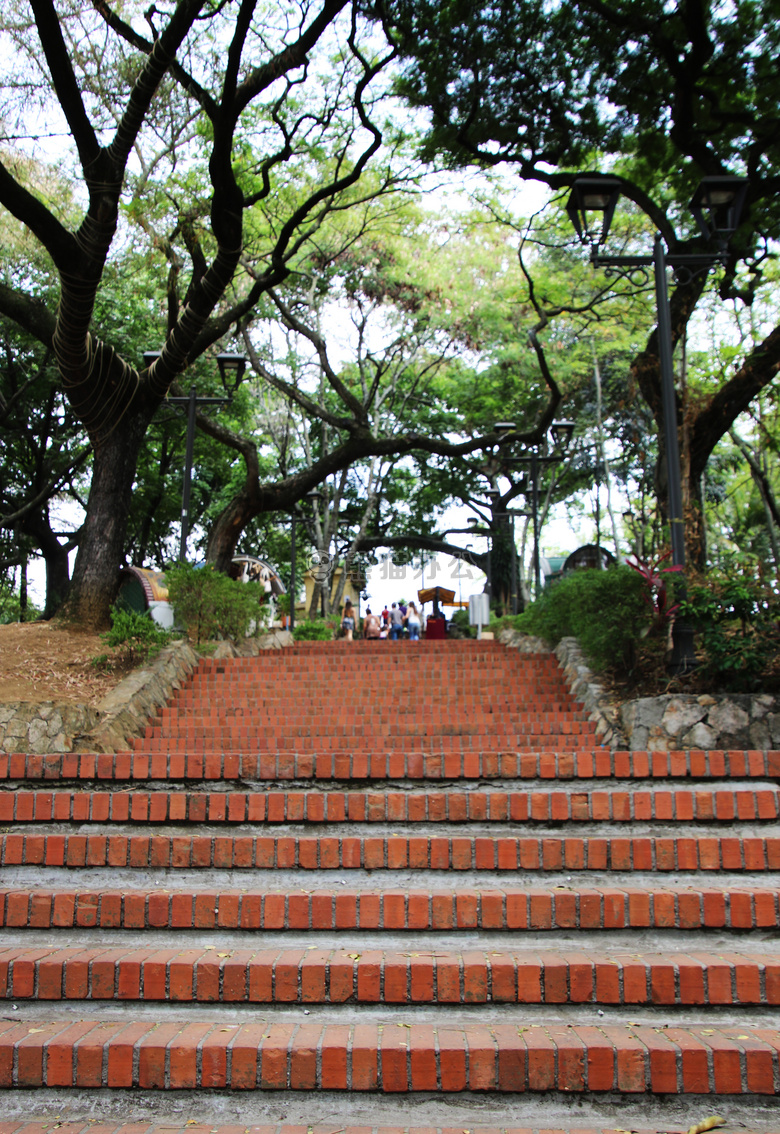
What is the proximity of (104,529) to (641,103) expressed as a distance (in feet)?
28.3

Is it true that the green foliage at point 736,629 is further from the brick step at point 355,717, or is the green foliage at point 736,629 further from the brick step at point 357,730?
the brick step at point 355,717

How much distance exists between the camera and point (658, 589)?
22.5 ft

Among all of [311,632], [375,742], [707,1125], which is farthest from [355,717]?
[311,632]

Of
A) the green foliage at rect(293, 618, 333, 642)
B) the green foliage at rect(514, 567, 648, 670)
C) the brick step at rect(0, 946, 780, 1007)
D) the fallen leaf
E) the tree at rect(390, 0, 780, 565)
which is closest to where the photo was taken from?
the fallen leaf

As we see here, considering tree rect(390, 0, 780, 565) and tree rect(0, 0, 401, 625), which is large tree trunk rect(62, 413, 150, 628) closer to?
tree rect(0, 0, 401, 625)

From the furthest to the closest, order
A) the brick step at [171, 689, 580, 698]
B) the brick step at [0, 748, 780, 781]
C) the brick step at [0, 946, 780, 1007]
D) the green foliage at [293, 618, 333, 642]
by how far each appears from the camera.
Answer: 1. the green foliage at [293, 618, 333, 642]
2. the brick step at [171, 689, 580, 698]
3. the brick step at [0, 748, 780, 781]
4. the brick step at [0, 946, 780, 1007]

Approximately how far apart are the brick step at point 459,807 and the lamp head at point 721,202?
19.1ft

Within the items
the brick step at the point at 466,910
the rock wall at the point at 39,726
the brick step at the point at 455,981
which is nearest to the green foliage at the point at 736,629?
the brick step at the point at 466,910

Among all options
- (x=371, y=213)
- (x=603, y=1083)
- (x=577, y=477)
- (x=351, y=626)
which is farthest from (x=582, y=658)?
(x=577, y=477)

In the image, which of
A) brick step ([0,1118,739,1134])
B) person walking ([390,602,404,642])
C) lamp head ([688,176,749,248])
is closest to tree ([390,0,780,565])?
lamp head ([688,176,749,248])

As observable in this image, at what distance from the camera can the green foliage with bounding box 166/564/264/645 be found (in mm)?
10445

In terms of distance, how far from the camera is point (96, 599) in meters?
10.2

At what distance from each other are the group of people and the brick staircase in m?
17.3

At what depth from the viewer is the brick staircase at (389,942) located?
9.59 ft
